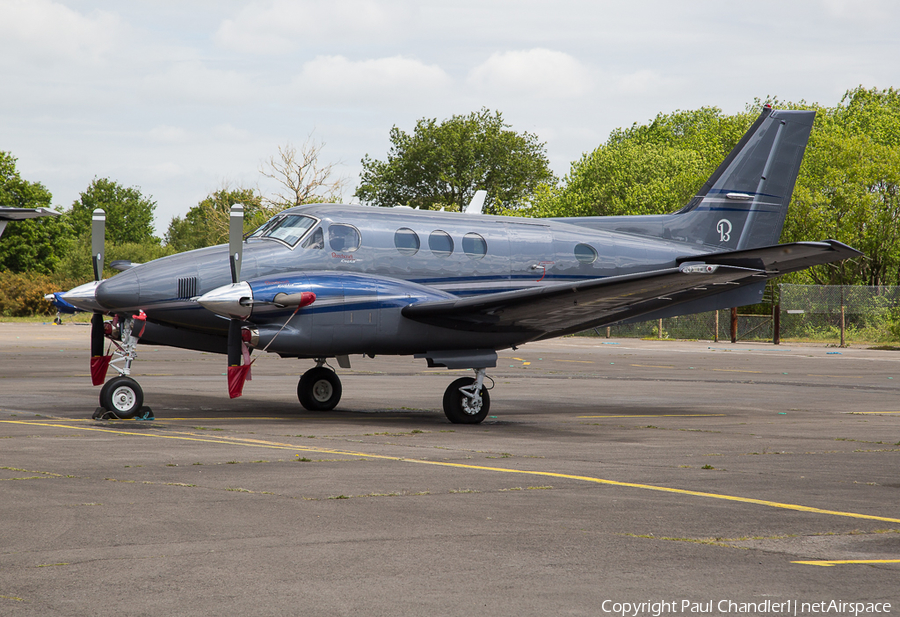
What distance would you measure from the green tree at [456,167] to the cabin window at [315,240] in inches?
3111

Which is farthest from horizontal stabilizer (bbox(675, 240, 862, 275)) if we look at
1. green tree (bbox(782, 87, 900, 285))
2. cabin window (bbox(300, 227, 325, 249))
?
green tree (bbox(782, 87, 900, 285))

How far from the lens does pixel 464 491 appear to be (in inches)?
344

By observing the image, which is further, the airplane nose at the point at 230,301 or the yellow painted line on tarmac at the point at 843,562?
the airplane nose at the point at 230,301

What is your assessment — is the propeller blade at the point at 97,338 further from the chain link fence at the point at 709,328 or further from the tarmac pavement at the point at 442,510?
the chain link fence at the point at 709,328

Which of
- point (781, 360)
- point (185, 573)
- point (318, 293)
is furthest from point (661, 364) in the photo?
point (185, 573)

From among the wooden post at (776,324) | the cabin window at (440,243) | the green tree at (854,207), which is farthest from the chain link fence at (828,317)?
the cabin window at (440,243)

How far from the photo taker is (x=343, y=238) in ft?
50.8

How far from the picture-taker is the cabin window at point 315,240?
15.2 m

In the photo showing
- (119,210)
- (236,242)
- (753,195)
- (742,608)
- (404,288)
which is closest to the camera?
(742,608)

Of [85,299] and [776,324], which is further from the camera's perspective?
[776,324]

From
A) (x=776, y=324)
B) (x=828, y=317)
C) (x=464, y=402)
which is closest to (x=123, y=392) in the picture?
(x=464, y=402)

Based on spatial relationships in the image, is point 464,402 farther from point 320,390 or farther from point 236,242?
point 236,242

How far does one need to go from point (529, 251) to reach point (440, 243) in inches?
70.3

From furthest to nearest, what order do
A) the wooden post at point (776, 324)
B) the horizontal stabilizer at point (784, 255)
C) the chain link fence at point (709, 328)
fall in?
1. the chain link fence at point (709, 328)
2. the wooden post at point (776, 324)
3. the horizontal stabilizer at point (784, 255)
